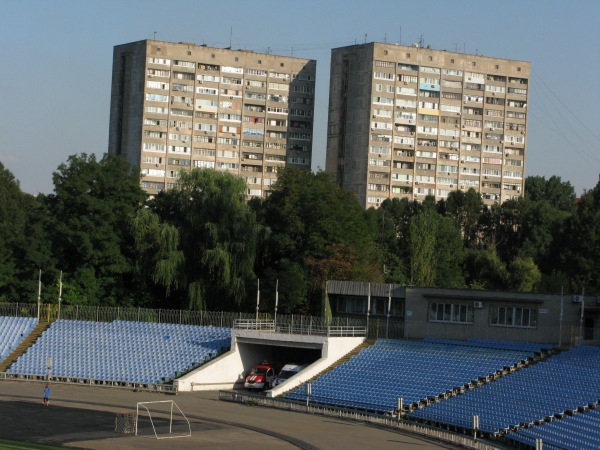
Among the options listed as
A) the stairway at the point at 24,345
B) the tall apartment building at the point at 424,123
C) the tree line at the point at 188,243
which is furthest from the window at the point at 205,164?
the stairway at the point at 24,345

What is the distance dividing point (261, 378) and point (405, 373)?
875 centimetres

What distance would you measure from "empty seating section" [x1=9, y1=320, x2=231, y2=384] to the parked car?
3.45 meters

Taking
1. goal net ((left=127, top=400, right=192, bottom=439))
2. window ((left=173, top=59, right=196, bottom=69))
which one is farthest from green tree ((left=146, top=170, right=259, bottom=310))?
window ((left=173, top=59, right=196, bottom=69))

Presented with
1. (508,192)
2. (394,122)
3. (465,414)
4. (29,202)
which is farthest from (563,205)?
(465,414)

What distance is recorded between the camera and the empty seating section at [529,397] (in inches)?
1647

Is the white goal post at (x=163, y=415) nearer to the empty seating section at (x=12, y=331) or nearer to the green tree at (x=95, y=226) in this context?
the empty seating section at (x=12, y=331)

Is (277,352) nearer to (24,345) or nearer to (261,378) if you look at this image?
(261,378)

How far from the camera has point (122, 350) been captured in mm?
60219

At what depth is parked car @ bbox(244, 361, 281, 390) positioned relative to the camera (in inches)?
2176

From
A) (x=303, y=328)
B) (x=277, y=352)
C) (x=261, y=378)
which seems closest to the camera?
(x=261, y=378)

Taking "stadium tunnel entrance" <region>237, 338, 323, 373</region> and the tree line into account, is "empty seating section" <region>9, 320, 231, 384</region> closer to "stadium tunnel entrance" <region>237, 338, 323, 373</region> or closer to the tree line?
"stadium tunnel entrance" <region>237, 338, 323, 373</region>

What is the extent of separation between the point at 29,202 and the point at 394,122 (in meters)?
44.2

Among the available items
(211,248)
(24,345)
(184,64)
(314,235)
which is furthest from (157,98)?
(24,345)

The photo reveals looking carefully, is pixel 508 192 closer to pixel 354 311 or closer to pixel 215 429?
pixel 354 311
